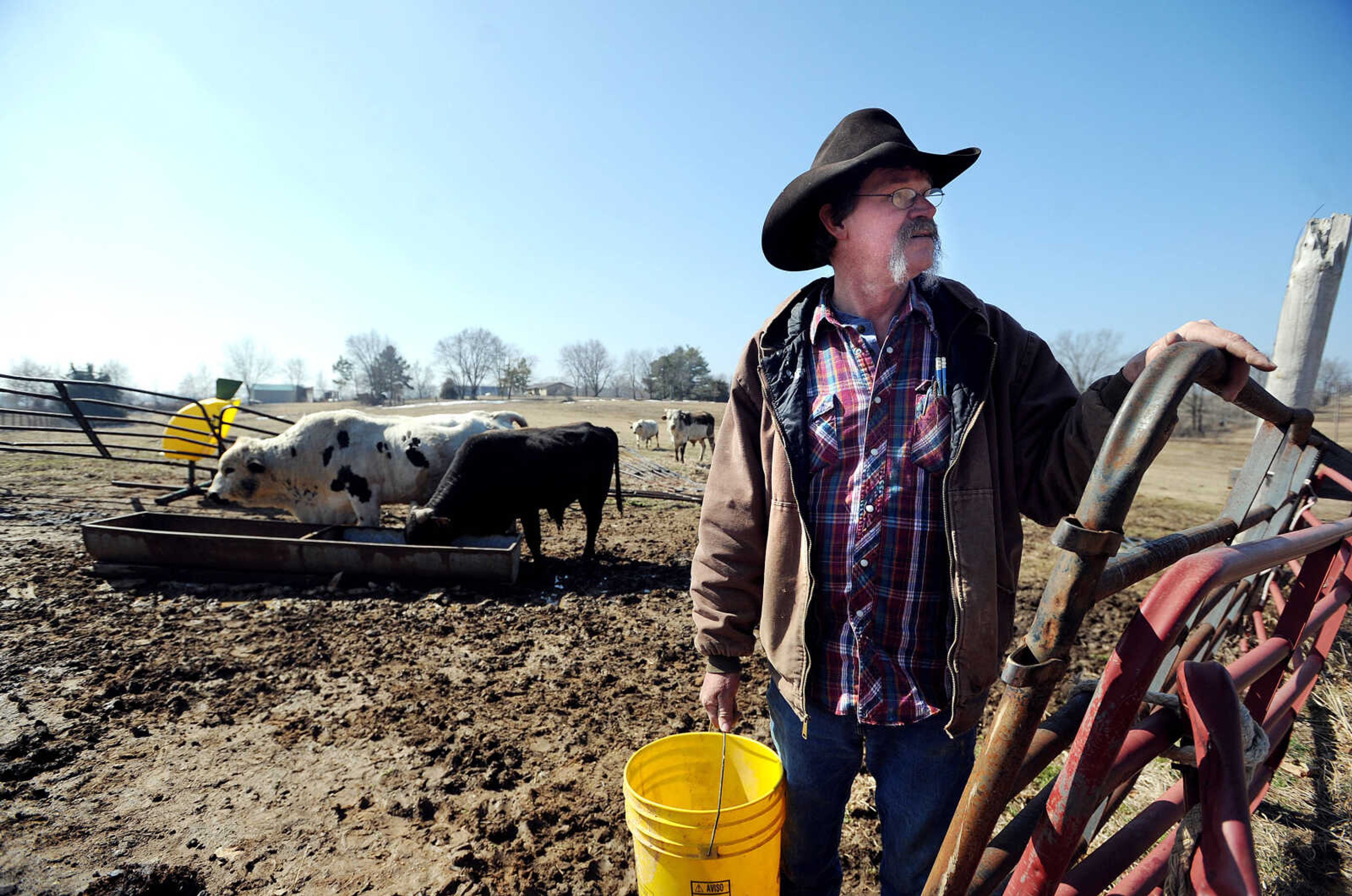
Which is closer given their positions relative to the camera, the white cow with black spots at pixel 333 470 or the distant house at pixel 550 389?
the white cow with black spots at pixel 333 470

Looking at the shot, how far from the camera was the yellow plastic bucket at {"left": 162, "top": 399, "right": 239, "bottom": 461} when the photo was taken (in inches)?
372

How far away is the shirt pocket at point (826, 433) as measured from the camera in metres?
1.67

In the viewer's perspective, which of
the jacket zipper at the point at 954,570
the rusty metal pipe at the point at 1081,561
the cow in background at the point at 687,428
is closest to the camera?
the rusty metal pipe at the point at 1081,561

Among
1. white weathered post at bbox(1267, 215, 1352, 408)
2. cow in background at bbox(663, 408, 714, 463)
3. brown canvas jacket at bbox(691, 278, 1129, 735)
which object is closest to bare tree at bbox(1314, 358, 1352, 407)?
white weathered post at bbox(1267, 215, 1352, 408)

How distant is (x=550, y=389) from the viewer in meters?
80.2

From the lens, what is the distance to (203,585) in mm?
5484

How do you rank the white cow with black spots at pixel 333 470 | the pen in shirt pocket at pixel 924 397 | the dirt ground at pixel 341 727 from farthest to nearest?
the white cow with black spots at pixel 333 470
the dirt ground at pixel 341 727
the pen in shirt pocket at pixel 924 397

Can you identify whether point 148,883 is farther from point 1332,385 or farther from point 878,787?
point 1332,385

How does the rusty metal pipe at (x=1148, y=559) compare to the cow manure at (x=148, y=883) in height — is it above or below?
above

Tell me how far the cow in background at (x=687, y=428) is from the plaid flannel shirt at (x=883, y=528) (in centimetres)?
1714

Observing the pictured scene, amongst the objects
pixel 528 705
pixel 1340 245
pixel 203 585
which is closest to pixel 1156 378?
pixel 528 705

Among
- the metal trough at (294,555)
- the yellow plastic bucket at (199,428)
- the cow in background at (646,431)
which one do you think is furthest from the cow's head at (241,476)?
the cow in background at (646,431)

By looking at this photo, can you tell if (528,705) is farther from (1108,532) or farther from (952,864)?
(1108,532)

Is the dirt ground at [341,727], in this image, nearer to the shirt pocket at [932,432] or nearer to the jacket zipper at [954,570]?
the jacket zipper at [954,570]
